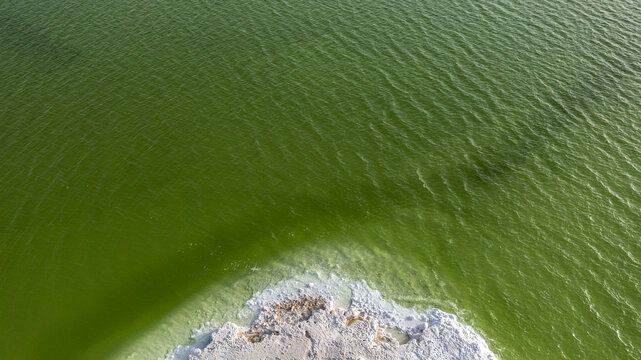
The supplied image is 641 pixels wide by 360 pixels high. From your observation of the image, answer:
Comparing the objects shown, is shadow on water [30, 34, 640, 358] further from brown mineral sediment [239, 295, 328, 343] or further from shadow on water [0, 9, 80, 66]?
shadow on water [0, 9, 80, 66]

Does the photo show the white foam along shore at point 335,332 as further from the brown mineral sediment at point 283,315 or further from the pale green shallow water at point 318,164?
the pale green shallow water at point 318,164

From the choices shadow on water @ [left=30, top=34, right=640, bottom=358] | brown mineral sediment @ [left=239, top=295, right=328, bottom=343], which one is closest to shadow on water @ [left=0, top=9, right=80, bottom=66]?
shadow on water @ [left=30, top=34, right=640, bottom=358]

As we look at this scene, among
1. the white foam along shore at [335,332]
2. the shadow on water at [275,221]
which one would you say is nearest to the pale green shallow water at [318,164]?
the shadow on water at [275,221]

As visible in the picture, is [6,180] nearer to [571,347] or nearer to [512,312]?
[512,312]

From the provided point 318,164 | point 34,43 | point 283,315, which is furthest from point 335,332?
point 34,43

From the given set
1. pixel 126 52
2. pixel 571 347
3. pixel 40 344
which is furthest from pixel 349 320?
pixel 126 52

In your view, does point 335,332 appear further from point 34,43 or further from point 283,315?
point 34,43

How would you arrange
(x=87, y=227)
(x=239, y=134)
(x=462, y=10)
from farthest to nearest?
(x=462, y=10) → (x=239, y=134) → (x=87, y=227)
